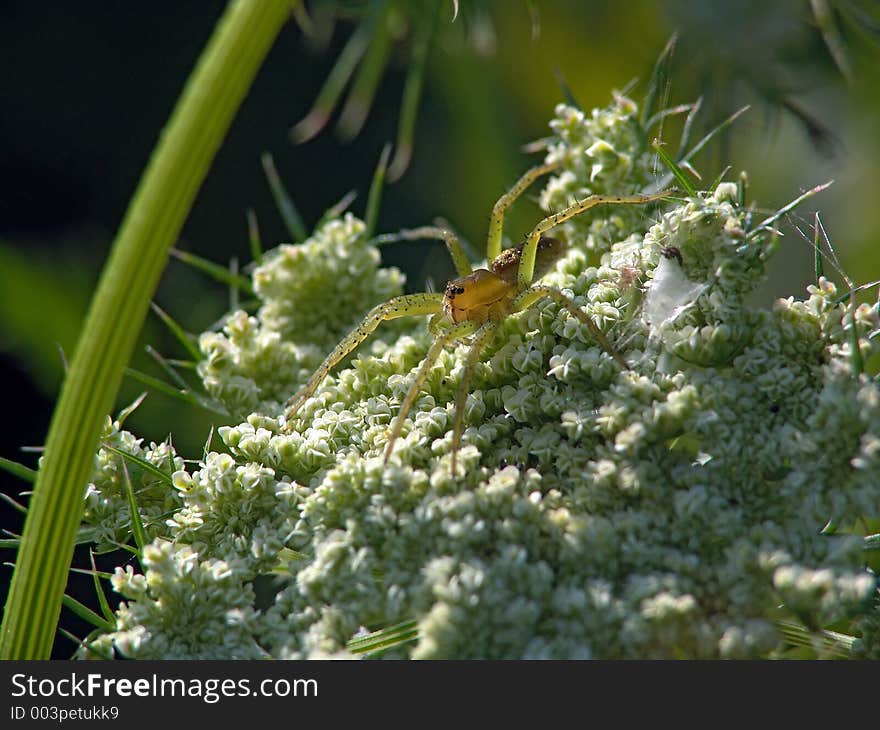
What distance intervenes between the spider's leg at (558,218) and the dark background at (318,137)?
37 centimetres

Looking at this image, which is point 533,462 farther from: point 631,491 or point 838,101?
point 838,101

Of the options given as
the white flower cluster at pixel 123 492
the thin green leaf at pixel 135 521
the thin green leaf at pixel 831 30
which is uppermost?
the thin green leaf at pixel 831 30

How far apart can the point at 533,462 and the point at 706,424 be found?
193 millimetres

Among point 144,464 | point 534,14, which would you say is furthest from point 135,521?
point 534,14

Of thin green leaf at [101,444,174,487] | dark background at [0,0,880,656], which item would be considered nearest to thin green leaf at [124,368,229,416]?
thin green leaf at [101,444,174,487]

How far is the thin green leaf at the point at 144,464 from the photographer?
106cm

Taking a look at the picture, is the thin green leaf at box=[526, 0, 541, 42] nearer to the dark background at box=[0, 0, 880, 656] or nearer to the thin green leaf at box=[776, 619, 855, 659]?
the dark background at box=[0, 0, 880, 656]

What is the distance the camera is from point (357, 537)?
0.89 m

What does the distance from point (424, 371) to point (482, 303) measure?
0.60 feet

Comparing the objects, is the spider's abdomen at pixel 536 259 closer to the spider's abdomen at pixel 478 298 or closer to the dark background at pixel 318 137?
the spider's abdomen at pixel 478 298

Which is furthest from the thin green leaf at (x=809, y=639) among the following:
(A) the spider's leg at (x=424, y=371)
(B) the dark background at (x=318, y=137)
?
(B) the dark background at (x=318, y=137)

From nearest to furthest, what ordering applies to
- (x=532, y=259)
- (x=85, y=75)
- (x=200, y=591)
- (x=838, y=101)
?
(x=200, y=591), (x=532, y=259), (x=838, y=101), (x=85, y=75)
